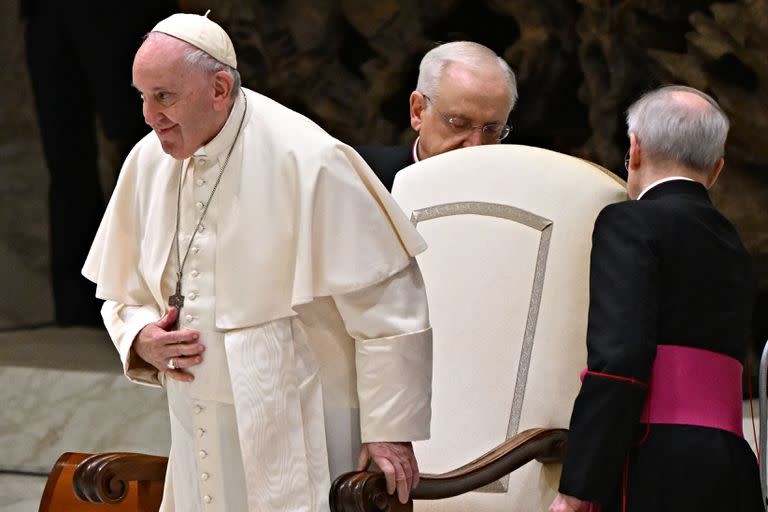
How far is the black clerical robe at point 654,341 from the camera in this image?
2676 millimetres

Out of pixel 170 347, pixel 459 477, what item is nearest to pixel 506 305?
pixel 459 477

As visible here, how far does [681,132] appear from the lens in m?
2.82

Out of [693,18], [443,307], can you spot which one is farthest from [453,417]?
[693,18]

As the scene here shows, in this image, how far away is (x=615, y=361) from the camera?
2658mm

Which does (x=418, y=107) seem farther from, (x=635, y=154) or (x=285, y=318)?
(x=285, y=318)

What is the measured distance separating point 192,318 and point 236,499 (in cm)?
39

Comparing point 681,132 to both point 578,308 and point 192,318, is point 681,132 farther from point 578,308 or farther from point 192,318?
point 192,318

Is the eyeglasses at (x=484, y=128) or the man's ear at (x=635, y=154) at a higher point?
the eyeglasses at (x=484, y=128)

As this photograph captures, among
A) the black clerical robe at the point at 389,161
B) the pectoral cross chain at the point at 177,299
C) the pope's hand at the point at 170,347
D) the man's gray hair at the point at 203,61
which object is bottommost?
the pope's hand at the point at 170,347

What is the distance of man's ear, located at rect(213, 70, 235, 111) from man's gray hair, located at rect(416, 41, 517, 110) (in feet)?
4.97

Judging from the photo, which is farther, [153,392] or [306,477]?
[153,392]

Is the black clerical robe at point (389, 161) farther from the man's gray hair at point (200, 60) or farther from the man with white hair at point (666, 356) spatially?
the man's gray hair at point (200, 60)

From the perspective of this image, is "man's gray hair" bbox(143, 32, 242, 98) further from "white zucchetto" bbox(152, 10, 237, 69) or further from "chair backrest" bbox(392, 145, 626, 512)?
"chair backrest" bbox(392, 145, 626, 512)

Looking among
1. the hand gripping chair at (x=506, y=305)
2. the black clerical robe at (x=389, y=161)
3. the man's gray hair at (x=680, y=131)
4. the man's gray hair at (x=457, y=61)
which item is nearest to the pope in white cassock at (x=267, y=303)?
the hand gripping chair at (x=506, y=305)
